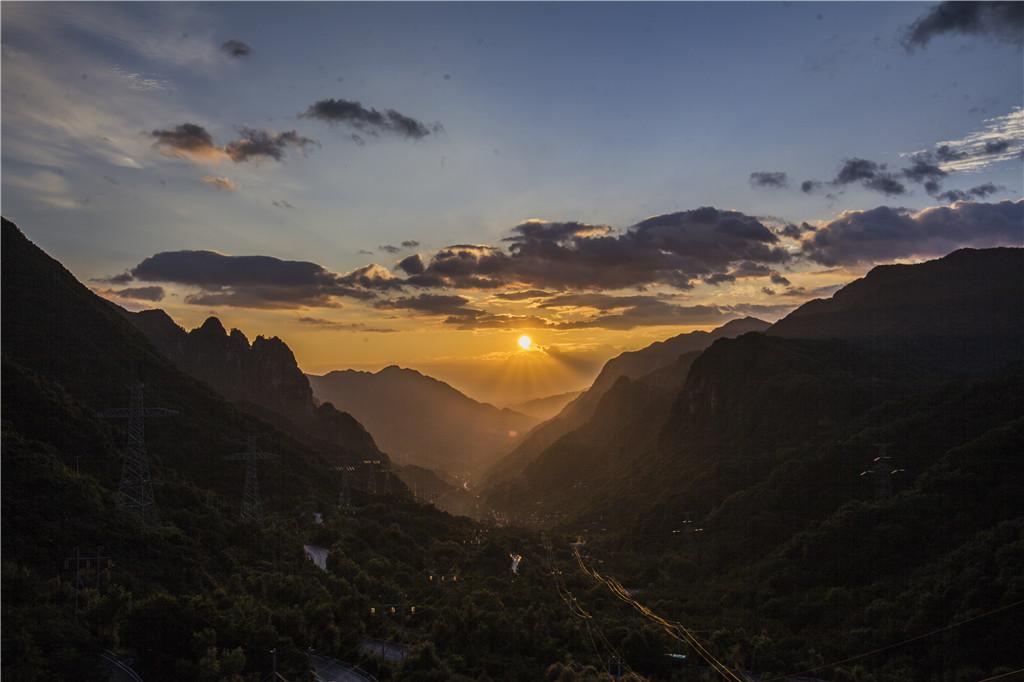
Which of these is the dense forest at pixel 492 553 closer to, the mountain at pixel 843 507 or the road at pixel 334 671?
the mountain at pixel 843 507

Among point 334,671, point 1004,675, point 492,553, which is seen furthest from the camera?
point 492,553

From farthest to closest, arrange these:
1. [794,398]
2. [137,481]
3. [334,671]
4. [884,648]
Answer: [794,398], [137,481], [884,648], [334,671]

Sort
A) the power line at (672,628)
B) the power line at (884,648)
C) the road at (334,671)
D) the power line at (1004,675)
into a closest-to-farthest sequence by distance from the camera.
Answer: the power line at (1004,675) < the road at (334,671) < the power line at (884,648) < the power line at (672,628)

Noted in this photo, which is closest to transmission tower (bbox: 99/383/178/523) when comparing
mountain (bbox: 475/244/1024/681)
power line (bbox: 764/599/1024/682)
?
mountain (bbox: 475/244/1024/681)

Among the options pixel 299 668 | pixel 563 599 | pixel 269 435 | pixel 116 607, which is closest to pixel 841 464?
pixel 563 599

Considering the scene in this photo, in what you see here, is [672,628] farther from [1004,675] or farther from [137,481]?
[137,481]

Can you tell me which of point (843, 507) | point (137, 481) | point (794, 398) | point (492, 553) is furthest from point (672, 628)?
point (794, 398)

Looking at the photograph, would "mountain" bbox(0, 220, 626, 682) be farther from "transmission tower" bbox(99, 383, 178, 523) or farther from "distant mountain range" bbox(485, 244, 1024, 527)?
"distant mountain range" bbox(485, 244, 1024, 527)

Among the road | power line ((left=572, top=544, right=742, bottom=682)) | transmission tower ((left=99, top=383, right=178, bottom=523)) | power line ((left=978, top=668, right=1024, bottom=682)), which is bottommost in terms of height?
power line ((left=572, top=544, right=742, bottom=682))

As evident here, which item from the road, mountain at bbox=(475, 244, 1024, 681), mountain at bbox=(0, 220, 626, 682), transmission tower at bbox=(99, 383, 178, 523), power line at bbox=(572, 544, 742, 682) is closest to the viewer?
mountain at bbox=(0, 220, 626, 682)

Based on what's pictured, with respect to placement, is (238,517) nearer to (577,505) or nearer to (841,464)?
(841,464)

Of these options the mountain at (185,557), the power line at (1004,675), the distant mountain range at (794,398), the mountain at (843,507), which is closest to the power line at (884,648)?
the mountain at (843,507)
